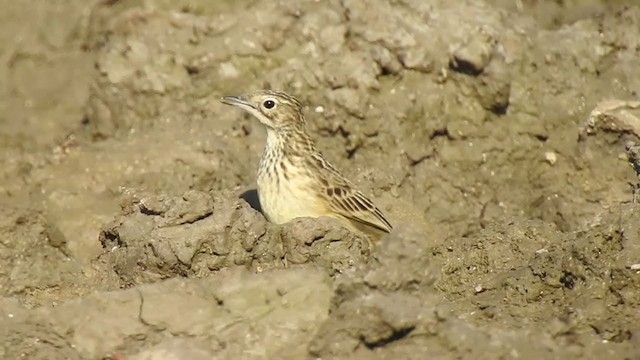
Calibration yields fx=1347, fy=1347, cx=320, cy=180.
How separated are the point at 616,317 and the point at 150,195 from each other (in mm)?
3225

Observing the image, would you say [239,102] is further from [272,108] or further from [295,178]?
[295,178]

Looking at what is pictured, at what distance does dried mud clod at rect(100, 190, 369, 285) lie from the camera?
25.1 feet

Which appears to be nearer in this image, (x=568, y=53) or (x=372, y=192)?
(x=372, y=192)

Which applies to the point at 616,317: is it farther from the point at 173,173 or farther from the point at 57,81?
the point at 57,81

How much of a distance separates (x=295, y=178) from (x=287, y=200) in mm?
237

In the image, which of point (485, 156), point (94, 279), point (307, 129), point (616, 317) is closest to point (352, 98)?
A: point (307, 129)

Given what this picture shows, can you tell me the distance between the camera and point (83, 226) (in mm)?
9164

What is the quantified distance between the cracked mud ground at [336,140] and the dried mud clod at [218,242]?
1cm

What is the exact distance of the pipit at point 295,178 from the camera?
29.4 ft

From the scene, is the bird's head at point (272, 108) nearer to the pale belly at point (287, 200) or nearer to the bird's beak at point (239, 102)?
the bird's beak at point (239, 102)

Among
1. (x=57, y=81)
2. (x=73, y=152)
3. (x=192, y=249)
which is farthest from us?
(x=57, y=81)

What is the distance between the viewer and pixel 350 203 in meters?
9.13

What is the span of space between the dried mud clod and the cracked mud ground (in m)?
0.01

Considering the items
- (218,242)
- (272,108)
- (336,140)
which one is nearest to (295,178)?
(272,108)
